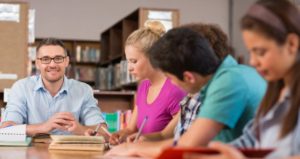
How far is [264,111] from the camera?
4.04 feet

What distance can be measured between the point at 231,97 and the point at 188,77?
0.45ft

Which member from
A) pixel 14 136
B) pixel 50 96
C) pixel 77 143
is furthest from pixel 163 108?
pixel 50 96

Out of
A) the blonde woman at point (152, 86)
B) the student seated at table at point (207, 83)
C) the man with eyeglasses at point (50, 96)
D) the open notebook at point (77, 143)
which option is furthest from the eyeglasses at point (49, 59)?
the student seated at table at point (207, 83)

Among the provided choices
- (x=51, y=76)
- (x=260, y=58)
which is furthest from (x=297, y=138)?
(x=51, y=76)

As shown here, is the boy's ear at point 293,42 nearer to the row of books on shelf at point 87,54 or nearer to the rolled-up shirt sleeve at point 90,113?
the rolled-up shirt sleeve at point 90,113

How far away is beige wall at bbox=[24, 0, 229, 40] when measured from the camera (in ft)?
29.4

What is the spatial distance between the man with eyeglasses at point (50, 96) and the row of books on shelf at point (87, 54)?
240 inches

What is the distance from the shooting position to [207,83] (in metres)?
1.61

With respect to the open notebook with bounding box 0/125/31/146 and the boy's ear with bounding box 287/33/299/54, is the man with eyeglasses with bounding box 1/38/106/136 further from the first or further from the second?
the boy's ear with bounding box 287/33/299/54

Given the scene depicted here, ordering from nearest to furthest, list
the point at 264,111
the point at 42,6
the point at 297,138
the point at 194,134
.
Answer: the point at 297,138 → the point at 264,111 → the point at 194,134 → the point at 42,6

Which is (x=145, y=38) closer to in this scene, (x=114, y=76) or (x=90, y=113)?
(x=90, y=113)

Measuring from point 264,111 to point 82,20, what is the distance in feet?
26.4

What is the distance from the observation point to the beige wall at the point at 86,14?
8.97 metres

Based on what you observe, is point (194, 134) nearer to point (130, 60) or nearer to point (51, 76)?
point (130, 60)
